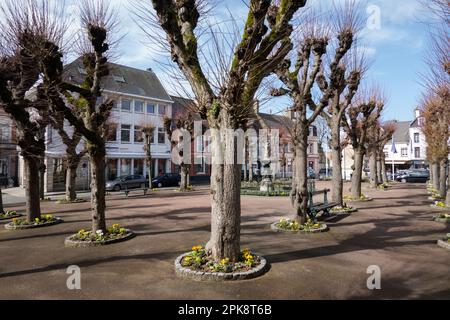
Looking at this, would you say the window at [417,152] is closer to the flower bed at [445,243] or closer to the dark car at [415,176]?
the dark car at [415,176]

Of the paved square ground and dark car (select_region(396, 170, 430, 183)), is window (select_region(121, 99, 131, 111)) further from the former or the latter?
dark car (select_region(396, 170, 430, 183))

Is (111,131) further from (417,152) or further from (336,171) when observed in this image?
(417,152)

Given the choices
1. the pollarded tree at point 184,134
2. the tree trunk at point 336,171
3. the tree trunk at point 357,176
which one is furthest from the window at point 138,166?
the tree trunk at point 336,171

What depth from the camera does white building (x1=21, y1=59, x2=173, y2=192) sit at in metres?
32.6

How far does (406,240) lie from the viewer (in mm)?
8594

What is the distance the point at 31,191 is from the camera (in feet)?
36.4

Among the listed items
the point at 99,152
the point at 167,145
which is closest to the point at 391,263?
the point at 99,152

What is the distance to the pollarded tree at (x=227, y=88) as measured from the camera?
624 centimetres

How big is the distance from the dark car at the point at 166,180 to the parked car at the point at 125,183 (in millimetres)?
1544

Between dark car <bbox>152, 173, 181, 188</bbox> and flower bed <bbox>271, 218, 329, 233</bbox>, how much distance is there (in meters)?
23.9

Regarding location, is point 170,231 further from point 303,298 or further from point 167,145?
point 167,145

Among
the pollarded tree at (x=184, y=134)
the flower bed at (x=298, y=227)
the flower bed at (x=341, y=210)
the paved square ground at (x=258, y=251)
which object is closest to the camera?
the paved square ground at (x=258, y=251)
